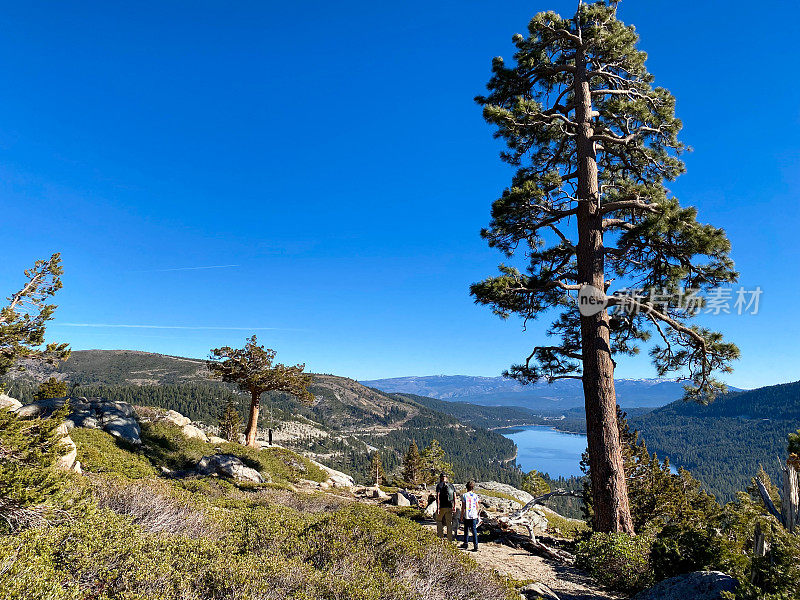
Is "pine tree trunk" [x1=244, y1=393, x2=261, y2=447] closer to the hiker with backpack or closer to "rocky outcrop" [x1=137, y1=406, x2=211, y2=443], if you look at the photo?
"rocky outcrop" [x1=137, y1=406, x2=211, y2=443]

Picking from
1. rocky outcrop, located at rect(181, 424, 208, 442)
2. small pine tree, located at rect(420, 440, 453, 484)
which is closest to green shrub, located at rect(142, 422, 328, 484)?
rocky outcrop, located at rect(181, 424, 208, 442)

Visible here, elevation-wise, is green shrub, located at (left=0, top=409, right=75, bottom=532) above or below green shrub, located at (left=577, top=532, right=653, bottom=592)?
above

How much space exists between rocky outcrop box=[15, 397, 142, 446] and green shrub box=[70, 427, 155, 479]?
101 cm

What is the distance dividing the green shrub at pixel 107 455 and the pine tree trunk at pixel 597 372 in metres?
12.9

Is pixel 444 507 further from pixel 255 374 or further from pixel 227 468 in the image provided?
pixel 255 374

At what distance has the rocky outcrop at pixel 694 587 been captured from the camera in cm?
568

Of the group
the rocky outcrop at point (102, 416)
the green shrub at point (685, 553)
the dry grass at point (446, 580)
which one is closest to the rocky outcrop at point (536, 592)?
the dry grass at point (446, 580)

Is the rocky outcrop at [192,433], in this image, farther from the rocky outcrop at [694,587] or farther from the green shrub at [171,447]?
the rocky outcrop at [694,587]

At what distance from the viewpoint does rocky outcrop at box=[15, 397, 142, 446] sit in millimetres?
20487

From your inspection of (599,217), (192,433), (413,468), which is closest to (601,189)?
(599,217)

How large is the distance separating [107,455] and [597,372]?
1835 centimetres

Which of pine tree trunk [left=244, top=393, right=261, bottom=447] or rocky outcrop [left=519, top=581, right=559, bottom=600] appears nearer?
rocky outcrop [left=519, top=581, right=559, bottom=600]

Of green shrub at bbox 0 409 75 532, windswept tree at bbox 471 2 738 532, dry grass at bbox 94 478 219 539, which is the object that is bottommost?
dry grass at bbox 94 478 219 539

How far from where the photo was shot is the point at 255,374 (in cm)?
2622
